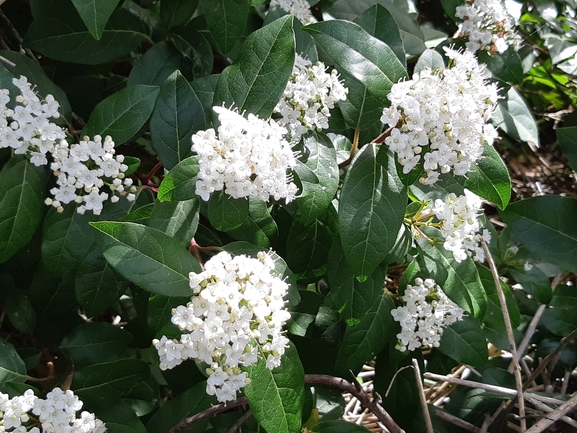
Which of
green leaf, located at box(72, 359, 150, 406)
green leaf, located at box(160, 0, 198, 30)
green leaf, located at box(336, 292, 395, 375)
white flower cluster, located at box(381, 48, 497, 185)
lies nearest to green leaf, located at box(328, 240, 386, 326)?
green leaf, located at box(336, 292, 395, 375)

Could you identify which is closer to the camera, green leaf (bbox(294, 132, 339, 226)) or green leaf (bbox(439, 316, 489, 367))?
green leaf (bbox(294, 132, 339, 226))

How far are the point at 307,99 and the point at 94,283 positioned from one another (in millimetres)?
617

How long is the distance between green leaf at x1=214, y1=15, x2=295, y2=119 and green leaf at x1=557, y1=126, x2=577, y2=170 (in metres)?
0.94

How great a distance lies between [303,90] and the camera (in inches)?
49.5

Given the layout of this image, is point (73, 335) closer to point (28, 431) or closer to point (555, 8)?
→ point (28, 431)

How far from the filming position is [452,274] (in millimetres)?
1387

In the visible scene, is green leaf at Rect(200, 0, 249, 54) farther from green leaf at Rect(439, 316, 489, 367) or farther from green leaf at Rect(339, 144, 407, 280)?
green leaf at Rect(439, 316, 489, 367)

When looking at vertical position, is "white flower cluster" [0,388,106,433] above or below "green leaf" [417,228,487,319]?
below

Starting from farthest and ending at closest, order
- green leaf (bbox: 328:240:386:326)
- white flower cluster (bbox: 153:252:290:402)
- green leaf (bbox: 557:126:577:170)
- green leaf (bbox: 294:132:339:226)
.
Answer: green leaf (bbox: 557:126:577:170), green leaf (bbox: 328:240:386:326), green leaf (bbox: 294:132:339:226), white flower cluster (bbox: 153:252:290:402)

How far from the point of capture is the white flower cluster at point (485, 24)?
5.30ft

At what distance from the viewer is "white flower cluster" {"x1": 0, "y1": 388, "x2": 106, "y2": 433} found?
3.46 feet

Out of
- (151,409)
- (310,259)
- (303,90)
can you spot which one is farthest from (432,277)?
(151,409)

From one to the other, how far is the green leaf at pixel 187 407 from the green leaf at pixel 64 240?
0.39 meters

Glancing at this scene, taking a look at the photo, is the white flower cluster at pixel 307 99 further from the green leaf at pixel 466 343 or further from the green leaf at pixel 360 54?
the green leaf at pixel 466 343
